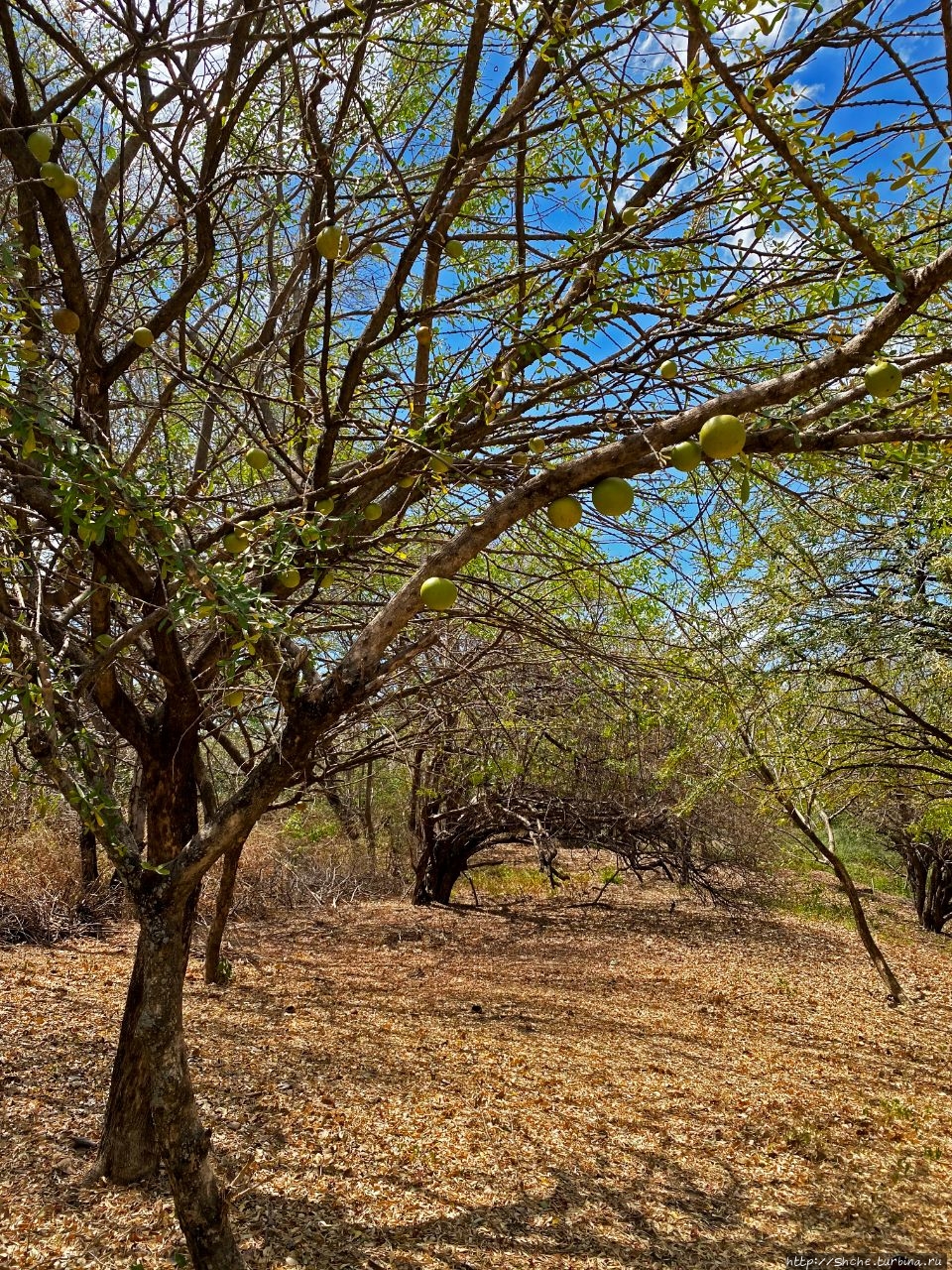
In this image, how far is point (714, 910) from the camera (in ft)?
34.7

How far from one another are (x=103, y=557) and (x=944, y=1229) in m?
4.24

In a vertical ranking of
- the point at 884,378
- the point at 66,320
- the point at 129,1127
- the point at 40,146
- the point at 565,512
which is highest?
the point at 40,146

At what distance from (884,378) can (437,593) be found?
3.21 ft

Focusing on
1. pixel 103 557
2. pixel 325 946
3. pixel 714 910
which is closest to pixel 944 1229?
pixel 103 557

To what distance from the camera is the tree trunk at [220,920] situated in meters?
5.15

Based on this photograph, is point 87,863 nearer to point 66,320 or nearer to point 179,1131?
point 179,1131

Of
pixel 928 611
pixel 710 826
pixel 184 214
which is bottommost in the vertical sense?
pixel 710 826

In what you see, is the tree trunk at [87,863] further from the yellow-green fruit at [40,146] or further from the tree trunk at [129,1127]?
the yellow-green fruit at [40,146]

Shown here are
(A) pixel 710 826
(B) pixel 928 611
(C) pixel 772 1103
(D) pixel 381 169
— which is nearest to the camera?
(D) pixel 381 169

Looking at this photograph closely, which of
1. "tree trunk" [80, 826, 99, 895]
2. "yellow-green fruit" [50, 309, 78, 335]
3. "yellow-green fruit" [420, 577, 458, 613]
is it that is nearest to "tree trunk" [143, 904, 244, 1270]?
"yellow-green fruit" [420, 577, 458, 613]

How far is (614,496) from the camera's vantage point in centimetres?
156

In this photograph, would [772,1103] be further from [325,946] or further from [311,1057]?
[325,946]

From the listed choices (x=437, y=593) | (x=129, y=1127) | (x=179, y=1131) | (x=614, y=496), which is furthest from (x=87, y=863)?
(x=614, y=496)

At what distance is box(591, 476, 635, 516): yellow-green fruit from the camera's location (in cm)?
156
